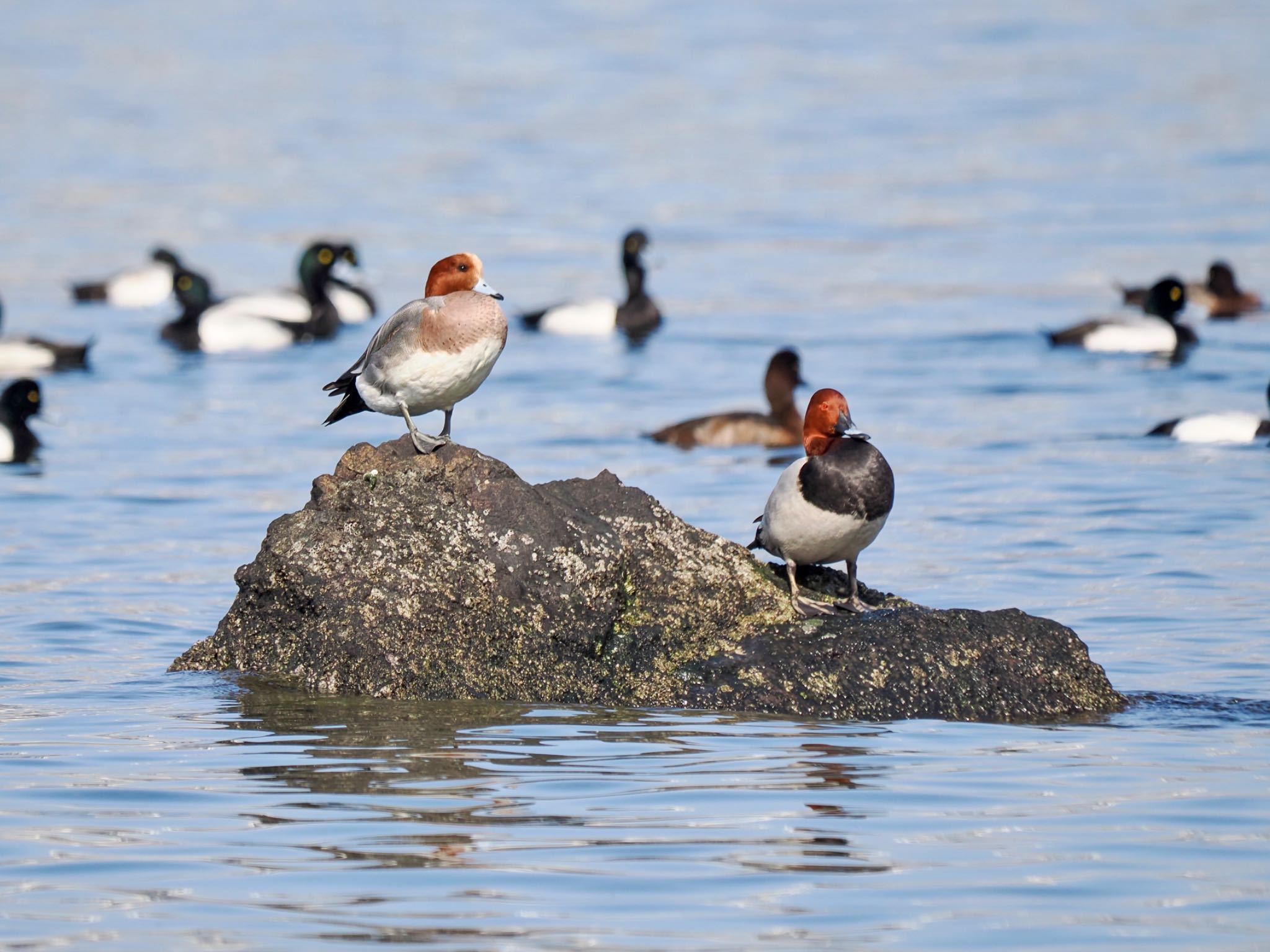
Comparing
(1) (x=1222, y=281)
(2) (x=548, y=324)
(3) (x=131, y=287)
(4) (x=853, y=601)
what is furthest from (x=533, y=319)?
(4) (x=853, y=601)

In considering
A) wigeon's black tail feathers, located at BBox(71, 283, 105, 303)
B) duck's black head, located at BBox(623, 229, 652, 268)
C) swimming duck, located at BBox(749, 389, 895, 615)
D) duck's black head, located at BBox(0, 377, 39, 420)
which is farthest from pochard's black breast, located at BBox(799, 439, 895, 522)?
wigeon's black tail feathers, located at BBox(71, 283, 105, 303)

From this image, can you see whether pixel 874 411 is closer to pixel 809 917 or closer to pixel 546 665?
pixel 546 665

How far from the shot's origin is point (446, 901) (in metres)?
5.08

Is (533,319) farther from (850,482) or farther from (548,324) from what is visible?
(850,482)

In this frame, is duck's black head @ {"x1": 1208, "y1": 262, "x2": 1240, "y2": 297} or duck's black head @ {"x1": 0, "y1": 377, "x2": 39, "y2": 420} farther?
duck's black head @ {"x1": 1208, "y1": 262, "x2": 1240, "y2": 297}

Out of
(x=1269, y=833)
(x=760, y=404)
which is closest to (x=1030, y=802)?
(x=1269, y=833)

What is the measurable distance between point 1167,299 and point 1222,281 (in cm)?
163

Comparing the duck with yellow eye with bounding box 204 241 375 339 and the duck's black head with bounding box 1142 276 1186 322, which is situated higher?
the duck with yellow eye with bounding box 204 241 375 339

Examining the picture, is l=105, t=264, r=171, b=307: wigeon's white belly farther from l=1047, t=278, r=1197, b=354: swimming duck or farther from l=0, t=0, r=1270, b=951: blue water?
l=1047, t=278, r=1197, b=354: swimming duck

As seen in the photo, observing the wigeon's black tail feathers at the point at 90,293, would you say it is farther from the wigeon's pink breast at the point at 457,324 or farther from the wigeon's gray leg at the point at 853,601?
the wigeon's gray leg at the point at 853,601

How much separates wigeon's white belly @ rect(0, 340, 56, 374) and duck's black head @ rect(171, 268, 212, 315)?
115 inches

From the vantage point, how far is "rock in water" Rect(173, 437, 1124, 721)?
7145 millimetres

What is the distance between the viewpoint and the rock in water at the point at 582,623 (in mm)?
7145

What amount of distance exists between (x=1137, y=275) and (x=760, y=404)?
7454 mm
